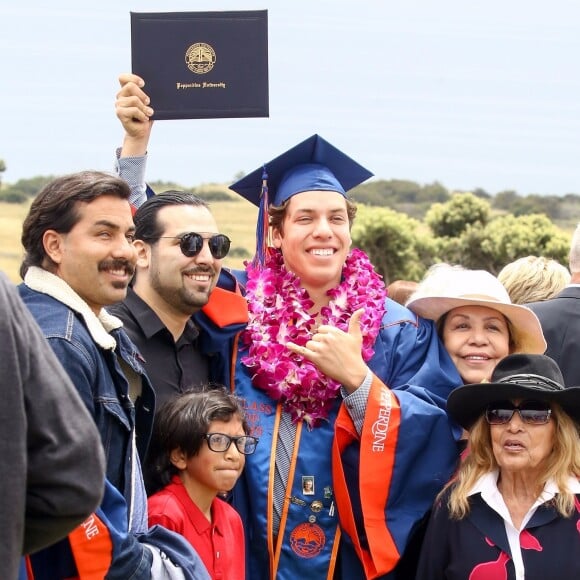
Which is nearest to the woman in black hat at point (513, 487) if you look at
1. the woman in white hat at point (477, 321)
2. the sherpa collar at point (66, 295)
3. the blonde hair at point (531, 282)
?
the woman in white hat at point (477, 321)

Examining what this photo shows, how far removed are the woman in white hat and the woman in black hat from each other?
32 cm

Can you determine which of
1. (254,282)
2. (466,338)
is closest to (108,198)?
(254,282)

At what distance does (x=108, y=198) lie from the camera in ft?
11.7

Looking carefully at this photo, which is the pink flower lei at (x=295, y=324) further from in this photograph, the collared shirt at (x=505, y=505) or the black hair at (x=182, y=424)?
the collared shirt at (x=505, y=505)

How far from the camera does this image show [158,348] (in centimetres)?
429

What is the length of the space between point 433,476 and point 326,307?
89 centimetres

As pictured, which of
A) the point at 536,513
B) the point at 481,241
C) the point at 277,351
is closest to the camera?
the point at 536,513

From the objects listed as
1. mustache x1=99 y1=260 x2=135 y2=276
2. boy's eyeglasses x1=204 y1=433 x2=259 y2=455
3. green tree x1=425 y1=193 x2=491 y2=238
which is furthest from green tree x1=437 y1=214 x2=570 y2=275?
mustache x1=99 y1=260 x2=135 y2=276

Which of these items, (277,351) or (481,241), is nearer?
(277,351)

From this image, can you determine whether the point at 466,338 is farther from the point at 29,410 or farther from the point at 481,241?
the point at 481,241

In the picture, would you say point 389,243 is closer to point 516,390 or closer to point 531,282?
point 531,282

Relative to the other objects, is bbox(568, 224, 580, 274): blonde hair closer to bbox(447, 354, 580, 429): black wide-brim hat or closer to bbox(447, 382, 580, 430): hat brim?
bbox(447, 354, 580, 429): black wide-brim hat

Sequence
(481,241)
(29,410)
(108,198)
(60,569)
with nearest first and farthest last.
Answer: (29,410) < (60,569) < (108,198) < (481,241)

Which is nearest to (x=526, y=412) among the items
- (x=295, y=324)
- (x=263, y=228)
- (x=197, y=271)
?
(x=295, y=324)
